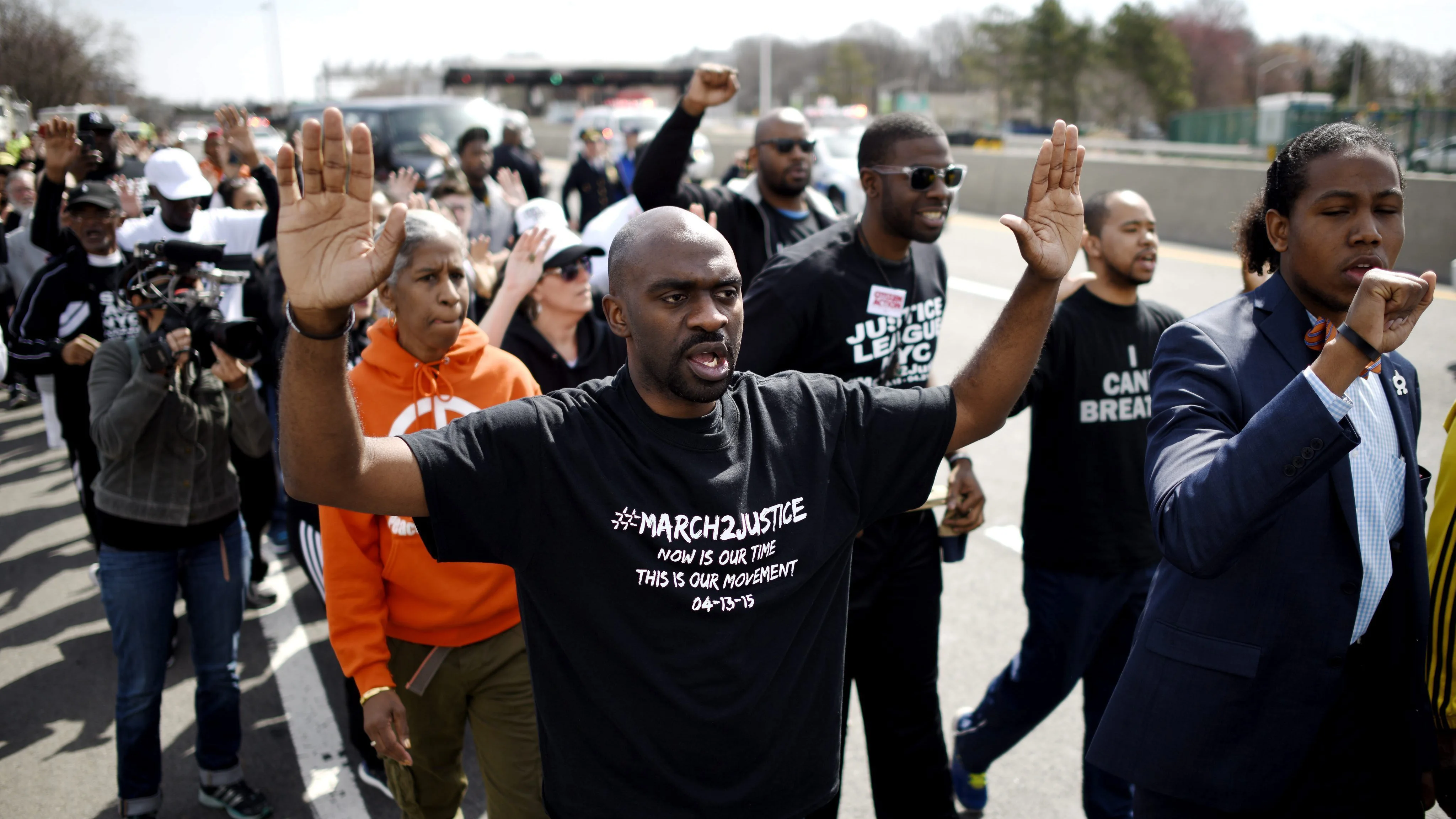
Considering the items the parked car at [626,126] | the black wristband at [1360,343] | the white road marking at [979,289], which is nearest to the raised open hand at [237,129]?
the black wristband at [1360,343]

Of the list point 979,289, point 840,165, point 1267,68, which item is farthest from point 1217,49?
point 979,289

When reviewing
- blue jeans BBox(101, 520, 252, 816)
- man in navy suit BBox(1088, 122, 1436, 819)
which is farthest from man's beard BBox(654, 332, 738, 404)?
blue jeans BBox(101, 520, 252, 816)

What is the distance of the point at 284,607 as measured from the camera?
17.5 ft

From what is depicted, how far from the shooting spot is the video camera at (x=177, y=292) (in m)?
3.40

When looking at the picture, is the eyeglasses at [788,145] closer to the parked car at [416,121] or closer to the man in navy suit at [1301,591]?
the man in navy suit at [1301,591]

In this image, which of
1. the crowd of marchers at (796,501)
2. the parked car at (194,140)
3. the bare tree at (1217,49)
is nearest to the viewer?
the crowd of marchers at (796,501)

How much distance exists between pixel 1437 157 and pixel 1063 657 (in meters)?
19.7

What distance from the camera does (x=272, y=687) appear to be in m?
4.53

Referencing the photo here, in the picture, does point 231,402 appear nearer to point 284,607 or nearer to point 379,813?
point 379,813

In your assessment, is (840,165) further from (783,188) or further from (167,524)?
(167,524)

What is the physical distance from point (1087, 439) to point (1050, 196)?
1.51 meters

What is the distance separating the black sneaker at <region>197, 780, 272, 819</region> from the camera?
355 cm

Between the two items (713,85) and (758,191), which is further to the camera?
(758,191)

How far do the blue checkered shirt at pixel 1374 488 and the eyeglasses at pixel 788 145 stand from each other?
3.22 meters
